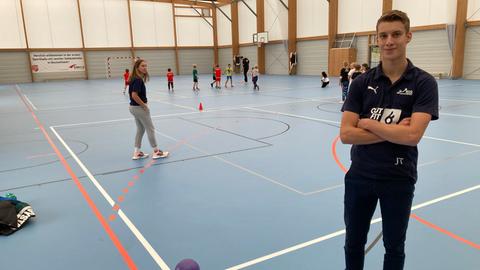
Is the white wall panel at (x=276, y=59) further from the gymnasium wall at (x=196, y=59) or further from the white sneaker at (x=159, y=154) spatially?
the white sneaker at (x=159, y=154)

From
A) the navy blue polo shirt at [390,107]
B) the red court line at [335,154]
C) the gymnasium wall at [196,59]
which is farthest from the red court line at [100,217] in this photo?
the gymnasium wall at [196,59]

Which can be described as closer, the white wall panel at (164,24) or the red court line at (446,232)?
the red court line at (446,232)

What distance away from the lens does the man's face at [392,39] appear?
7.67 feet

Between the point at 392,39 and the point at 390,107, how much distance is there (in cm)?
44

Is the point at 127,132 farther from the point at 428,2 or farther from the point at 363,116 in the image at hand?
the point at 428,2

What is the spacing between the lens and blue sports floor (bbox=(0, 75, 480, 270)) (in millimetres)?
3811

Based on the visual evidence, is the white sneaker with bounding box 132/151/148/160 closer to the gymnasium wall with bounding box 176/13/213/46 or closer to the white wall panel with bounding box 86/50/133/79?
the white wall panel with bounding box 86/50/133/79

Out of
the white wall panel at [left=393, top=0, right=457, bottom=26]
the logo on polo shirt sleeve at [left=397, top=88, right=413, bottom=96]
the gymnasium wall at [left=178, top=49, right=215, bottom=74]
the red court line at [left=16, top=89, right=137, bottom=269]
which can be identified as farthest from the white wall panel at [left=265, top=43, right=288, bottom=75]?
the logo on polo shirt sleeve at [left=397, top=88, right=413, bottom=96]

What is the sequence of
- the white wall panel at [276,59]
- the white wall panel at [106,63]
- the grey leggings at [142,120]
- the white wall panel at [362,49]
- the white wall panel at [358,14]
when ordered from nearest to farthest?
1. the grey leggings at [142,120]
2. the white wall panel at [358,14]
3. the white wall panel at [362,49]
4. the white wall panel at [276,59]
5. the white wall panel at [106,63]

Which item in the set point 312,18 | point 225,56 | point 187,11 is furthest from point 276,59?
point 187,11

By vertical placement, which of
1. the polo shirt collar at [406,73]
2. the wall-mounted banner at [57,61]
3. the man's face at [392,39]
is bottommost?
the polo shirt collar at [406,73]

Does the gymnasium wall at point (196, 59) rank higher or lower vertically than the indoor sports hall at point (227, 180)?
higher

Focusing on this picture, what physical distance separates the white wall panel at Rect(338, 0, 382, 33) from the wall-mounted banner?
1004 inches

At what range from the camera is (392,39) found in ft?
7.68
